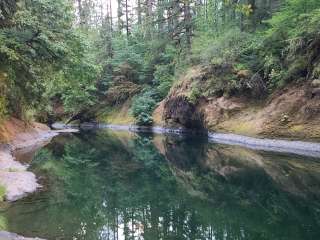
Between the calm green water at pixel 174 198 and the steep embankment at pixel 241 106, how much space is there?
3525mm

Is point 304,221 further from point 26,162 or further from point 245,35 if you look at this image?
point 245,35

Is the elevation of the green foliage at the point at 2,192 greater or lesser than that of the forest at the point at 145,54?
lesser

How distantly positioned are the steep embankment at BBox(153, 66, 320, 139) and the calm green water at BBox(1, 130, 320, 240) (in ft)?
11.6

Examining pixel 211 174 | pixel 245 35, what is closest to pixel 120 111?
pixel 245 35

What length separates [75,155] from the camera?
27000mm

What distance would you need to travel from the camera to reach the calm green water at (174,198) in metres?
10.6

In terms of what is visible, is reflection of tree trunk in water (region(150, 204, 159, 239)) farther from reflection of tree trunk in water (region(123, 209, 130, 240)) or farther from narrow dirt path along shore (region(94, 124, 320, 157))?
narrow dirt path along shore (region(94, 124, 320, 157))

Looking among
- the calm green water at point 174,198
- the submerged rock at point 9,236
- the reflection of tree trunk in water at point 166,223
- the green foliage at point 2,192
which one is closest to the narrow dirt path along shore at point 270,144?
the calm green water at point 174,198

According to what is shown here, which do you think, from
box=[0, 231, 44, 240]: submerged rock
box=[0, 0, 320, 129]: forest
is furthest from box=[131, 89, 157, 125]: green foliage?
box=[0, 231, 44, 240]: submerged rock

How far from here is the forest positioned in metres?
18.6

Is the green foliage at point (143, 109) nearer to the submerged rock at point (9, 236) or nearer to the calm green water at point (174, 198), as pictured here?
the calm green water at point (174, 198)

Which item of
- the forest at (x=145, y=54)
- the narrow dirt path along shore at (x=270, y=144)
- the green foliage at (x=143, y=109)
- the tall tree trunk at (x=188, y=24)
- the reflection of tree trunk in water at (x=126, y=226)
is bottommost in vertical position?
the reflection of tree trunk in water at (x=126, y=226)

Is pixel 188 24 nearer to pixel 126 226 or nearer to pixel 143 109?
pixel 143 109

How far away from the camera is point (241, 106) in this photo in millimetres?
32281
